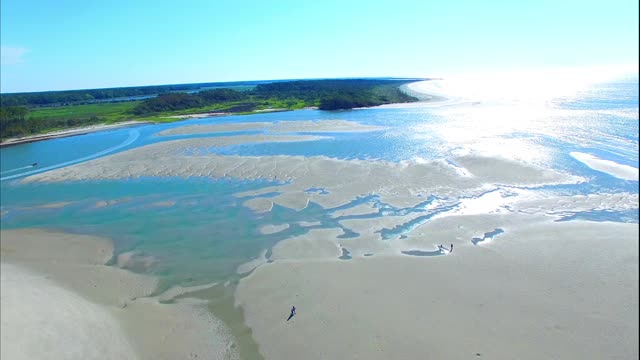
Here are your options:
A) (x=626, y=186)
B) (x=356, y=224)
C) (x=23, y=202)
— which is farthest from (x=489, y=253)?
(x=23, y=202)

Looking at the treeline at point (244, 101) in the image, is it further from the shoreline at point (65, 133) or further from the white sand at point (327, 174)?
the white sand at point (327, 174)

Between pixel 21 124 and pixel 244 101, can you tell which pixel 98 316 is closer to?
pixel 21 124

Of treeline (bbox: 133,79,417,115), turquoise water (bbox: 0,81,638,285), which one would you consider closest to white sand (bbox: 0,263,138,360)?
turquoise water (bbox: 0,81,638,285)

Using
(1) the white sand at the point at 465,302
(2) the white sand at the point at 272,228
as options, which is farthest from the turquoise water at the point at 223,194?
(1) the white sand at the point at 465,302

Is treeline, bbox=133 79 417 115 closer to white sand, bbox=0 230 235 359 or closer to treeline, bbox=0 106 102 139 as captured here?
treeline, bbox=0 106 102 139

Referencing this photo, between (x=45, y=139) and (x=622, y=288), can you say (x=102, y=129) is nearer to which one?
(x=45, y=139)
